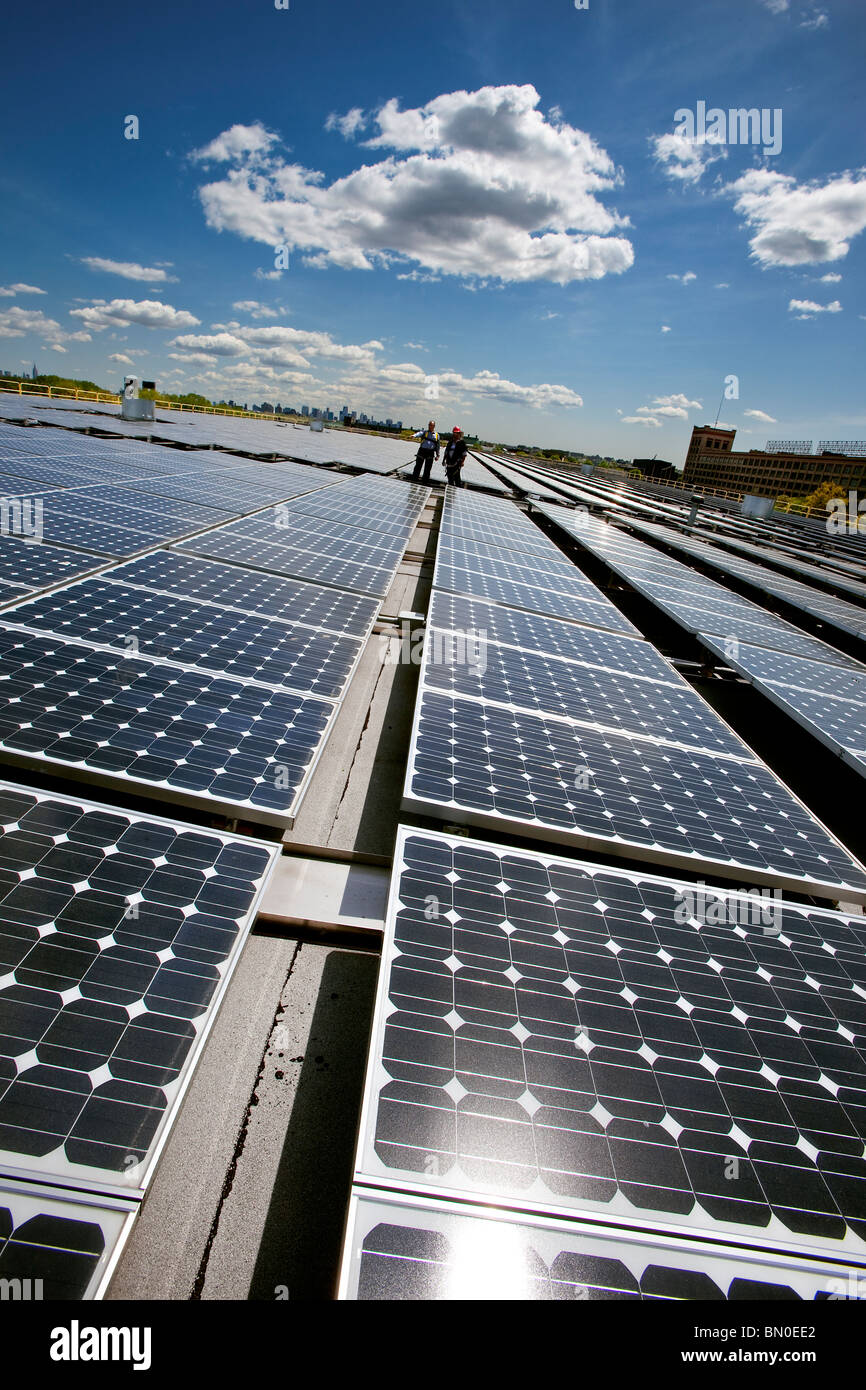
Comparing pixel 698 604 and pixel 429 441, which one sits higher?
pixel 429 441

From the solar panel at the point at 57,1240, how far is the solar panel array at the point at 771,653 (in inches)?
399

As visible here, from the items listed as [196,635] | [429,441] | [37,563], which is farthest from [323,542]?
[429,441]

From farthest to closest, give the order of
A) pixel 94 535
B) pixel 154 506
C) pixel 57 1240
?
pixel 154 506, pixel 94 535, pixel 57 1240

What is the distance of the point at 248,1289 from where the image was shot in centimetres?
368

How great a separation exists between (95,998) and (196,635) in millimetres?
6013

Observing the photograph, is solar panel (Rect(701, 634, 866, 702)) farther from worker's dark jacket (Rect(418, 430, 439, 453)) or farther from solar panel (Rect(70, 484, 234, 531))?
worker's dark jacket (Rect(418, 430, 439, 453))

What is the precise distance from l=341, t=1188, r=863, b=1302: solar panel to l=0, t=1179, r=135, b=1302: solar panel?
1023 mm

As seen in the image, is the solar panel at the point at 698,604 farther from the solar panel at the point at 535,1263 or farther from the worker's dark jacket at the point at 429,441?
the solar panel at the point at 535,1263

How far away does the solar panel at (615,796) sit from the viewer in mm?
6410

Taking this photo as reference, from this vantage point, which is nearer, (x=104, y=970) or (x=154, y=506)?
(x=104, y=970)

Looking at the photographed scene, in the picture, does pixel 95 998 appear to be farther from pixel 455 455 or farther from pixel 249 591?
pixel 455 455

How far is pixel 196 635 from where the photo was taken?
902 centimetres

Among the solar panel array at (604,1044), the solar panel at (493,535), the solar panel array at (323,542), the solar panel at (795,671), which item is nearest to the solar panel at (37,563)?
the solar panel array at (323,542)

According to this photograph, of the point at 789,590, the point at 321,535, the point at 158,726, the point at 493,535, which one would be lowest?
the point at 158,726
